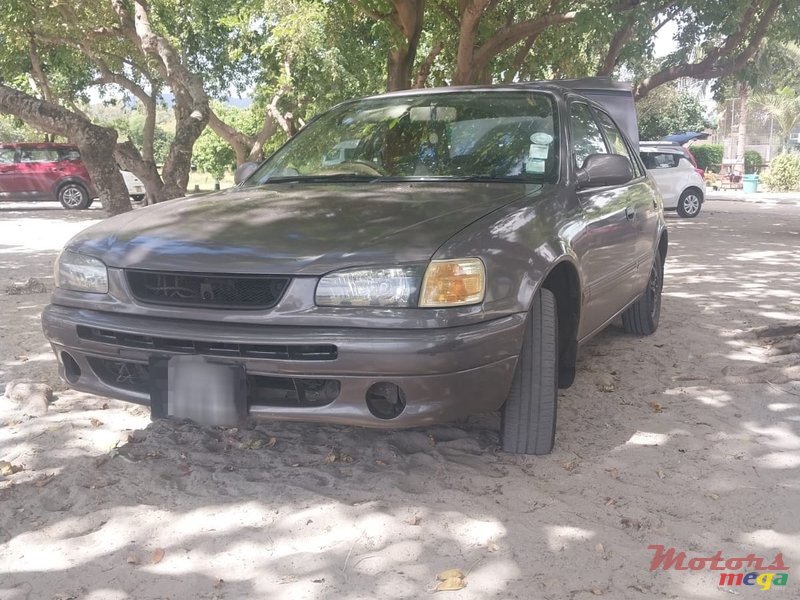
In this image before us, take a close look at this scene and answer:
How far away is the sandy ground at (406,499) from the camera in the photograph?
254cm

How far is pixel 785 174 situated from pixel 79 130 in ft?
96.9

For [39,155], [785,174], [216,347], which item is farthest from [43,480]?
[785,174]

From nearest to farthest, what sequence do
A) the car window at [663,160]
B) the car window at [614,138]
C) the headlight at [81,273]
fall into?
1. the headlight at [81,273]
2. the car window at [614,138]
3. the car window at [663,160]

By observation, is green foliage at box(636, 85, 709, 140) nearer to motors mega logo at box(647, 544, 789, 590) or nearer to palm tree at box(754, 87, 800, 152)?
palm tree at box(754, 87, 800, 152)

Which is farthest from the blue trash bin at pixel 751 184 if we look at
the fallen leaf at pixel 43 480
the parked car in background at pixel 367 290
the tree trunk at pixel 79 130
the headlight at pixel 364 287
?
the fallen leaf at pixel 43 480

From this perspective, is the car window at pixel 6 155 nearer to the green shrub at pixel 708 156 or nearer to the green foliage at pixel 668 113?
the green foliage at pixel 668 113

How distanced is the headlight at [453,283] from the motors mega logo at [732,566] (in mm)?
1088

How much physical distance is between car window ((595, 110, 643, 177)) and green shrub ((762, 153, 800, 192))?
28.6 meters

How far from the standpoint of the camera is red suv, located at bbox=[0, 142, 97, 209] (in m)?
20.1

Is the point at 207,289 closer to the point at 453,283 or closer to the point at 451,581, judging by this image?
the point at 453,283

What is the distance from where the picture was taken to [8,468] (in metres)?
3.33

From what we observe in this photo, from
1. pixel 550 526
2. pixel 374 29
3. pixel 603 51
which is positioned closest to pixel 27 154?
pixel 374 29

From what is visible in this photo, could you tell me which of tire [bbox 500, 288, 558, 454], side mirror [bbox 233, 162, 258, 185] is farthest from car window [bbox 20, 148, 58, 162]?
tire [bbox 500, 288, 558, 454]

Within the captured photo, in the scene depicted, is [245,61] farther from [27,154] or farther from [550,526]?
[550,526]
